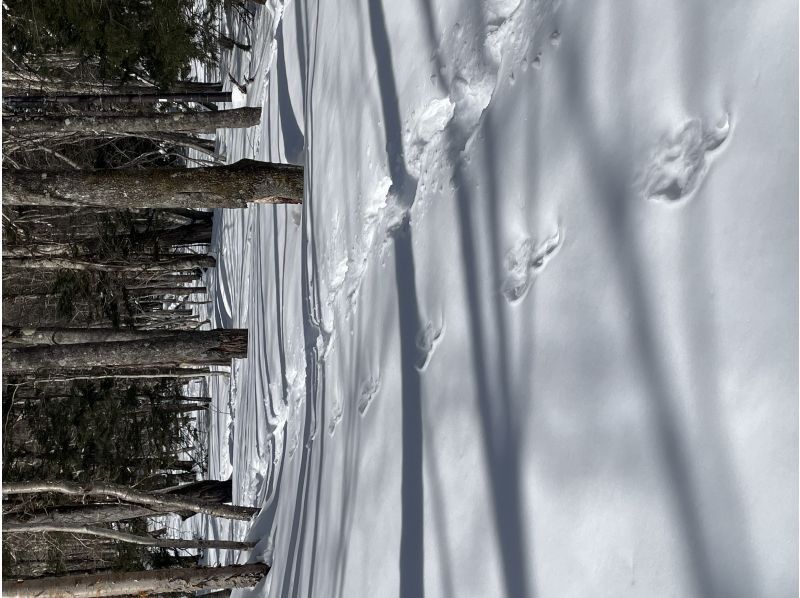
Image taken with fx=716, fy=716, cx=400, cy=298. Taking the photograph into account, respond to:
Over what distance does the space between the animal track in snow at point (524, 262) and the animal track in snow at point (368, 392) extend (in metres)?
0.82

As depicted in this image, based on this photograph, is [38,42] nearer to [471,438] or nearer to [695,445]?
[471,438]

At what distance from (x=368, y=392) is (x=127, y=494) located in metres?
2.78

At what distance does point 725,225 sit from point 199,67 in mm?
10132

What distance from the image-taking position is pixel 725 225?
1.12 metres

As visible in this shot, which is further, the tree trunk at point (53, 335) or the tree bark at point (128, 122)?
the tree bark at point (128, 122)

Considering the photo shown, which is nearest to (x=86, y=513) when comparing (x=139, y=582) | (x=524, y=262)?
(x=139, y=582)

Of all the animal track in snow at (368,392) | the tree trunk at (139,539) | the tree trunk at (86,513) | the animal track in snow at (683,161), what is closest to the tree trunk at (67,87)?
the tree trunk at (86,513)

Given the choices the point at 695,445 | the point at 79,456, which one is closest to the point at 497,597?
the point at 695,445

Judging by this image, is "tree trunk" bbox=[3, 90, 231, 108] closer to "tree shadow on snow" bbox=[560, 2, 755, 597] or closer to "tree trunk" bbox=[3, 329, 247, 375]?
"tree trunk" bbox=[3, 329, 247, 375]

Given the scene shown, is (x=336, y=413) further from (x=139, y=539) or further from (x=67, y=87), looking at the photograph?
(x=67, y=87)

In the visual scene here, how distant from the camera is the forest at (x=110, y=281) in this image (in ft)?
13.3

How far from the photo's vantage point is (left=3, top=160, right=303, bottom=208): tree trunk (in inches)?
152

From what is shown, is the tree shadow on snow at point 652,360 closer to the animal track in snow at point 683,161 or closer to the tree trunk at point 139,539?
the animal track in snow at point 683,161

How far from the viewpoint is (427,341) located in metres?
2.06
